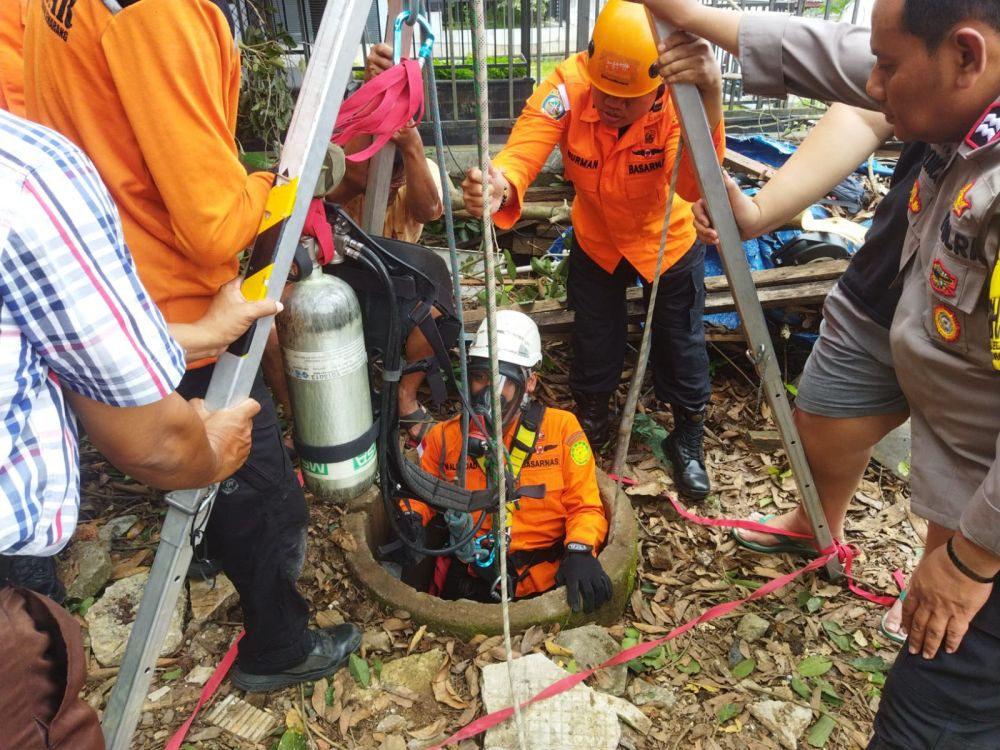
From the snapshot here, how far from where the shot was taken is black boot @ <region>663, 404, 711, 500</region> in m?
3.77

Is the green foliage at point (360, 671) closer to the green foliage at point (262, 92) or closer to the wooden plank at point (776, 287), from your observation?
the wooden plank at point (776, 287)

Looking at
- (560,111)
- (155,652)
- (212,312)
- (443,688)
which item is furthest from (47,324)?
(560,111)

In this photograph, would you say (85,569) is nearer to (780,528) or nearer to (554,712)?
(554,712)

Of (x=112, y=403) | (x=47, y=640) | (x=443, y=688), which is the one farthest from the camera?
(x=443, y=688)

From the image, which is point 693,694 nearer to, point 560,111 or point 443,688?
point 443,688

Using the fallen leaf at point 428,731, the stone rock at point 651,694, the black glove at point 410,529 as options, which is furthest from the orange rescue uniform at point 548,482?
the fallen leaf at point 428,731

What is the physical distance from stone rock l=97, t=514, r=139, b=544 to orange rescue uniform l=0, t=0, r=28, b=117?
1.89 m

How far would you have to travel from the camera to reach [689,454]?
3.85 metres

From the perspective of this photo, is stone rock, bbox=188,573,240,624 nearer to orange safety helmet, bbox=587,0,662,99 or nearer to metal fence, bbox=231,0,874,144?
orange safety helmet, bbox=587,0,662,99

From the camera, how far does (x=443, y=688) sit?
258 centimetres

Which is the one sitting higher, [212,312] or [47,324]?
[47,324]

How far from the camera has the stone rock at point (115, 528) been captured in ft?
10.6

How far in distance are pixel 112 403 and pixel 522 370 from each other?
1946 millimetres

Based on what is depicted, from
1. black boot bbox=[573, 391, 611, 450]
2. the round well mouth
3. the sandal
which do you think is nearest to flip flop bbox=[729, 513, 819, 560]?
the round well mouth
